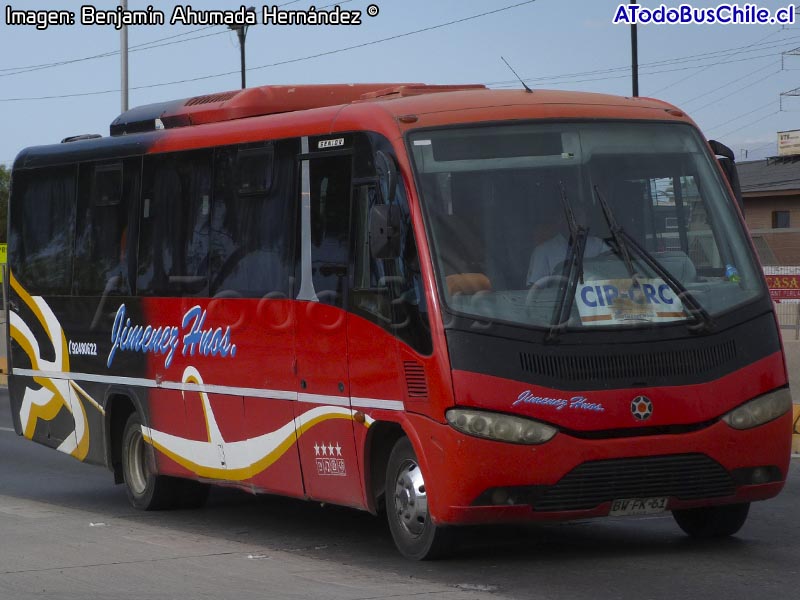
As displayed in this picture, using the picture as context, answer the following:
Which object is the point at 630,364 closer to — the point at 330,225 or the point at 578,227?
the point at 578,227

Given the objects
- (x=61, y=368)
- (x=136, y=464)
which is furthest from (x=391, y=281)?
(x=61, y=368)

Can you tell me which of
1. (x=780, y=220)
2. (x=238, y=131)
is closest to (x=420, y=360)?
(x=238, y=131)

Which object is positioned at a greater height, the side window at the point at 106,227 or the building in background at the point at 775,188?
the building in background at the point at 775,188

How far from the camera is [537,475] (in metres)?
8.78

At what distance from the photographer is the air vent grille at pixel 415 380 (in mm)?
9039

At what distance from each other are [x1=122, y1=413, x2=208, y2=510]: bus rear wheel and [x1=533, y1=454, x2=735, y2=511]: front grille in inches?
194

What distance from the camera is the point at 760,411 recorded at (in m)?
9.25

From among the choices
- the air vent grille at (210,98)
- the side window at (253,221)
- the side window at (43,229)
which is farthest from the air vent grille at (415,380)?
the side window at (43,229)

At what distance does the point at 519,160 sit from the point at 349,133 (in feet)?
4.13

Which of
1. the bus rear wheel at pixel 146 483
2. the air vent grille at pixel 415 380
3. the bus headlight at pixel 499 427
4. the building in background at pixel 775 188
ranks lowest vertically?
the bus rear wheel at pixel 146 483

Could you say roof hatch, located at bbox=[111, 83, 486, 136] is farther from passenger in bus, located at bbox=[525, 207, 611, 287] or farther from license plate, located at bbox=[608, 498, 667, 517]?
license plate, located at bbox=[608, 498, 667, 517]

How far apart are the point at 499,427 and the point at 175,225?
14.8 ft

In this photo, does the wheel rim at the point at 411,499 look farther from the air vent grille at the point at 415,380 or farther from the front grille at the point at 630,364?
the front grille at the point at 630,364

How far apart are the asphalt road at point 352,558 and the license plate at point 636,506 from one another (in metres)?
0.30
